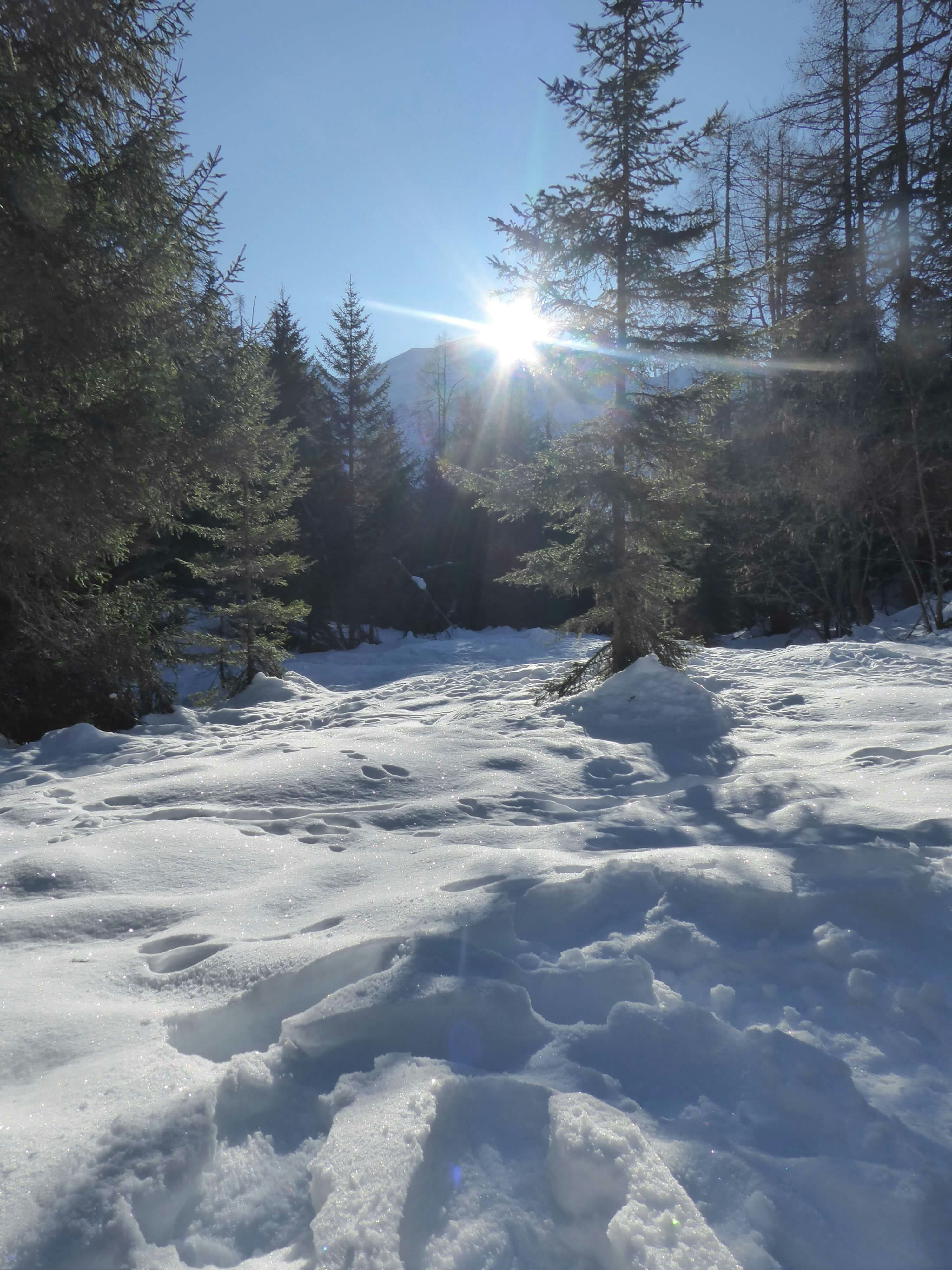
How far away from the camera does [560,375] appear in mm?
7410

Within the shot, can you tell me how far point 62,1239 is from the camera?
1.21 metres

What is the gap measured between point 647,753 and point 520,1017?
331cm

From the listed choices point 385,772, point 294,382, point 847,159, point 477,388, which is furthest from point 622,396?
point 477,388

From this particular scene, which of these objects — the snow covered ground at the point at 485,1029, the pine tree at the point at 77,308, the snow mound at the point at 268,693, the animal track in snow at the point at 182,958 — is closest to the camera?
the snow covered ground at the point at 485,1029

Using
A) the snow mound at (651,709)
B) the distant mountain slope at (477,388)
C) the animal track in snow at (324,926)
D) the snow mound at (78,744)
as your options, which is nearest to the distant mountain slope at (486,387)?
the distant mountain slope at (477,388)

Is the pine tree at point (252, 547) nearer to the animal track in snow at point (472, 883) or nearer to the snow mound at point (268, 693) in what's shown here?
the snow mound at point (268, 693)

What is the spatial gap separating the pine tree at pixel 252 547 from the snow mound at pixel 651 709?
6.05 metres

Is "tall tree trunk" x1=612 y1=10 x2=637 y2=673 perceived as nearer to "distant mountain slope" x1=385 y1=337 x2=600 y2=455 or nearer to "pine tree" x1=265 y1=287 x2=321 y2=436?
"distant mountain slope" x1=385 y1=337 x2=600 y2=455

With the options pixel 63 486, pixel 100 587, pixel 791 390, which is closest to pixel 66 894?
pixel 63 486

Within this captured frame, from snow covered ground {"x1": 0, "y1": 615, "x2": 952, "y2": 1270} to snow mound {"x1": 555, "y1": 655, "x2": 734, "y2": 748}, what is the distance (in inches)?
55.9

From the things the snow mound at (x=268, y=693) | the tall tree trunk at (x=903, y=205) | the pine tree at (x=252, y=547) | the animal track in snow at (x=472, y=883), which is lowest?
the snow mound at (x=268, y=693)

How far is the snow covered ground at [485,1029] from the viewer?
130 centimetres

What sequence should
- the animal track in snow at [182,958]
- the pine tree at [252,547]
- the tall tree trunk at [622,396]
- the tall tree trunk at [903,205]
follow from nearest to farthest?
the animal track in snow at [182,958], the tall tree trunk at [622,396], the pine tree at [252,547], the tall tree trunk at [903,205]

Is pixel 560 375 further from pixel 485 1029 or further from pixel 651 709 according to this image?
pixel 485 1029
